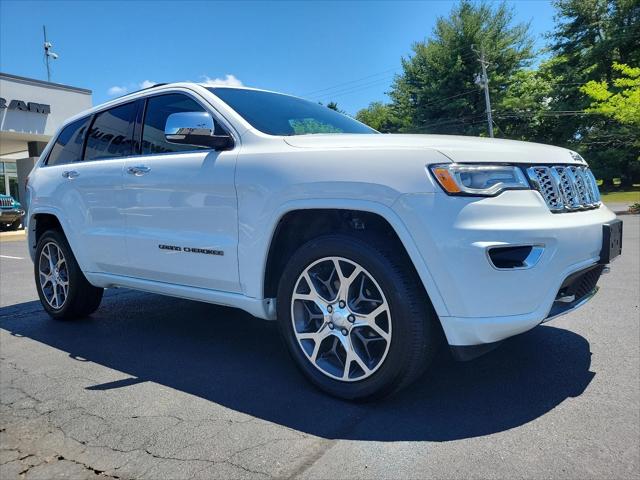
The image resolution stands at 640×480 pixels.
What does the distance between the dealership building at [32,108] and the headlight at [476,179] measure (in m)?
20.9

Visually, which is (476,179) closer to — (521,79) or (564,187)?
(564,187)

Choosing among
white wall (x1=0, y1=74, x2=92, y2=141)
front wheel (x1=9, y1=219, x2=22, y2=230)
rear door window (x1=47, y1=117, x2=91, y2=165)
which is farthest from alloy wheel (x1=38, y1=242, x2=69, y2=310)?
white wall (x1=0, y1=74, x2=92, y2=141)

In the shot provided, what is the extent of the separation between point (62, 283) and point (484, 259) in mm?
4004

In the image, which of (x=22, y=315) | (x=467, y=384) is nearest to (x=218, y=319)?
(x=22, y=315)

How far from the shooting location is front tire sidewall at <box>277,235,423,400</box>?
8.59 ft

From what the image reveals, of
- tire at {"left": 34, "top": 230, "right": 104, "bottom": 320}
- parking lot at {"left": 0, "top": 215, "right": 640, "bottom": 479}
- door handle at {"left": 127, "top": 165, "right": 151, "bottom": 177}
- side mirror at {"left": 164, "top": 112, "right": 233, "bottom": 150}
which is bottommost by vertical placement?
parking lot at {"left": 0, "top": 215, "right": 640, "bottom": 479}

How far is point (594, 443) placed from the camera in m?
2.36

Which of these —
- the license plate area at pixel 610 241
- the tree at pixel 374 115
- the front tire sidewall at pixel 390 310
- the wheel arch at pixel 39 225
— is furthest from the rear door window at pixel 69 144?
the tree at pixel 374 115

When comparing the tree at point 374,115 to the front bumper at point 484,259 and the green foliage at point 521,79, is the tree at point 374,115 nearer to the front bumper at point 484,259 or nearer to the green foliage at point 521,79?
A: the green foliage at point 521,79

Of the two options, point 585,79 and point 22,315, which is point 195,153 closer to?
point 22,315

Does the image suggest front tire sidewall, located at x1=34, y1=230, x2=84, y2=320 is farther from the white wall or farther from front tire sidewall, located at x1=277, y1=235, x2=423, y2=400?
the white wall

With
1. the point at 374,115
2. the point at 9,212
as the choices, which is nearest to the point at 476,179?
the point at 9,212

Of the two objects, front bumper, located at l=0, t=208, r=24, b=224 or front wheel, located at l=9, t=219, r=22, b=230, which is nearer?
front bumper, located at l=0, t=208, r=24, b=224

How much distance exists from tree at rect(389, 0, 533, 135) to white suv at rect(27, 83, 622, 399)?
40307mm
